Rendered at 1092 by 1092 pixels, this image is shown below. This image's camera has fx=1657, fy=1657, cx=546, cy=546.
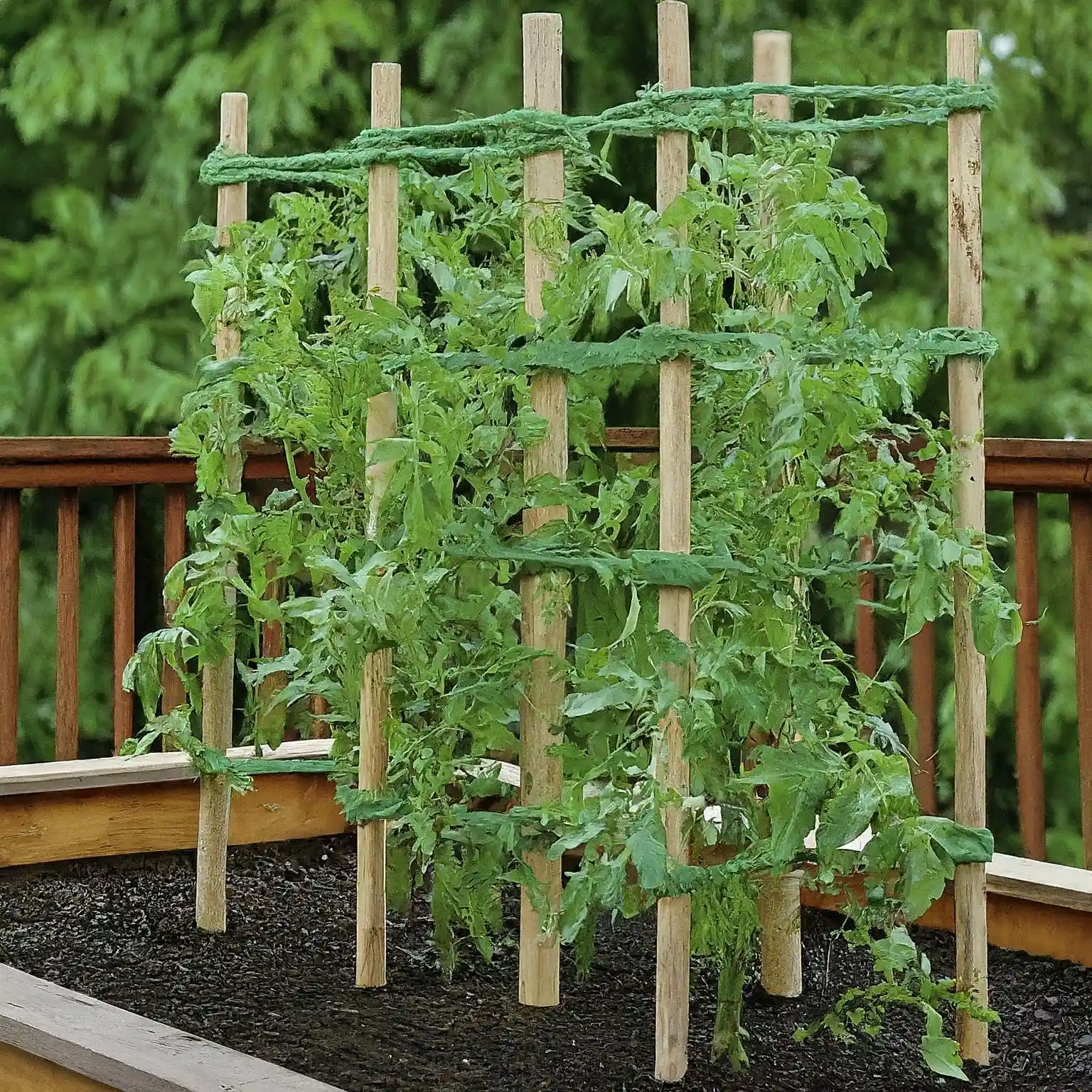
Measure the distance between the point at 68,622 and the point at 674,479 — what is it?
1.97 meters

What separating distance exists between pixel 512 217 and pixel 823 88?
0.57 m

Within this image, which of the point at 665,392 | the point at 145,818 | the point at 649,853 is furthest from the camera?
the point at 145,818

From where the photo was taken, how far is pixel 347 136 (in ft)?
17.7

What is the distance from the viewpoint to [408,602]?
2.26 meters

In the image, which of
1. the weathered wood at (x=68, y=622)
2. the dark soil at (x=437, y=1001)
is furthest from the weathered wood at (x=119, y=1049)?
the weathered wood at (x=68, y=622)

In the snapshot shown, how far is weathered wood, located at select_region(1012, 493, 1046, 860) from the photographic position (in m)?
3.06

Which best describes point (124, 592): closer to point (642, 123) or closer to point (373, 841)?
point (373, 841)

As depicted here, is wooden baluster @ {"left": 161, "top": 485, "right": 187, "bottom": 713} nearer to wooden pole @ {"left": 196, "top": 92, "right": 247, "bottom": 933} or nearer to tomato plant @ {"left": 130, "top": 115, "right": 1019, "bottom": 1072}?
wooden pole @ {"left": 196, "top": 92, "right": 247, "bottom": 933}

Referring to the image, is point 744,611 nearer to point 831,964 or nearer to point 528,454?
point 528,454

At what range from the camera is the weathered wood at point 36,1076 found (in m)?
2.11

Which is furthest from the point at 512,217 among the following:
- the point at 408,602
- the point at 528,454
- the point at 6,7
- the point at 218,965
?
the point at 6,7

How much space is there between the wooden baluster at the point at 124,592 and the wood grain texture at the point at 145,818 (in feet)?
0.95

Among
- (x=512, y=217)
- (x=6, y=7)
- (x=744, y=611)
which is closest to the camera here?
(x=744, y=611)

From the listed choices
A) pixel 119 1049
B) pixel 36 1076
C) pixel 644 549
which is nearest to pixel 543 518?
pixel 644 549
